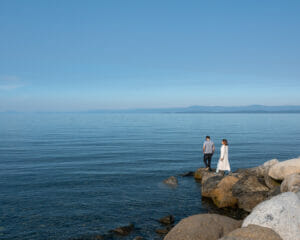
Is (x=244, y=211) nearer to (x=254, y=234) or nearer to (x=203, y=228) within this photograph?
(x=203, y=228)

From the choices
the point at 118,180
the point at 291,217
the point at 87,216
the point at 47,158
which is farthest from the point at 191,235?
the point at 47,158

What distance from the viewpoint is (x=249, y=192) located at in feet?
52.4

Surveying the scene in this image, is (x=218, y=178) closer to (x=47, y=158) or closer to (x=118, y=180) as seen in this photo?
(x=118, y=180)

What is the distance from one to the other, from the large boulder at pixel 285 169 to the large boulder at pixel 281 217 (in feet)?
22.3

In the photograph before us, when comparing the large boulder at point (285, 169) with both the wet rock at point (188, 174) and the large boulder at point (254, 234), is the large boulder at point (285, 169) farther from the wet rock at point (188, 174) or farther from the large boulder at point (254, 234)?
the large boulder at point (254, 234)

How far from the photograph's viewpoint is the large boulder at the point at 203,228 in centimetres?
980

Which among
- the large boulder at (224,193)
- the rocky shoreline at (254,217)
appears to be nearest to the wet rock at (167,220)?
the rocky shoreline at (254,217)

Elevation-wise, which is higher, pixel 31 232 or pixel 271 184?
pixel 271 184

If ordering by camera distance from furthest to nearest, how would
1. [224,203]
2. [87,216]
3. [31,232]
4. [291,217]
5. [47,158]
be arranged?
[47,158]
[224,203]
[87,216]
[31,232]
[291,217]

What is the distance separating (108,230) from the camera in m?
13.0

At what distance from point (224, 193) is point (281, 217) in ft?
24.4

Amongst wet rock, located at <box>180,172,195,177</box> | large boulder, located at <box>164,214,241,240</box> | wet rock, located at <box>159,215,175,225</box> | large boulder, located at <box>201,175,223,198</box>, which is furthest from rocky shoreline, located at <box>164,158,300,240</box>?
wet rock, located at <box>180,172,195,177</box>

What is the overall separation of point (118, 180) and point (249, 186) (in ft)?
32.9

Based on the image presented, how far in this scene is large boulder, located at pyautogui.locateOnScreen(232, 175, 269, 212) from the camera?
15.2 m
